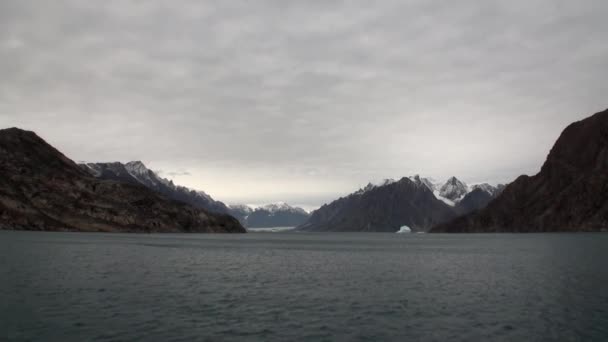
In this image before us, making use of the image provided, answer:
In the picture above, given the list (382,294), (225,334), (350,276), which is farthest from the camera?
(350,276)

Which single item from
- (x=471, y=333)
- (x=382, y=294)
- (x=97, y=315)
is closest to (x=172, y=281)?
(x=97, y=315)

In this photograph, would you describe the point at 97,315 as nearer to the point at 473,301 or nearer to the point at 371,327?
the point at 371,327

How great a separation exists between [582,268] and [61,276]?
7967 cm

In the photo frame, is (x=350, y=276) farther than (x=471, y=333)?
Yes

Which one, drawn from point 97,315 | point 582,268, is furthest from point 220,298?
point 582,268

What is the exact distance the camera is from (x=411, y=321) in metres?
38.5

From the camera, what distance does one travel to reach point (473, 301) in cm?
4794

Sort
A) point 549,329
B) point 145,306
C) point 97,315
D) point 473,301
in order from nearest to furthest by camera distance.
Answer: point 549,329
point 97,315
point 145,306
point 473,301

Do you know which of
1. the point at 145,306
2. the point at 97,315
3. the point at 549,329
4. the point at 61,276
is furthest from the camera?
the point at 61,276

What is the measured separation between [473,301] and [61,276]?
5043cm

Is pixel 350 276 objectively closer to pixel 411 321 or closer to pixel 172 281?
pixel 172 281

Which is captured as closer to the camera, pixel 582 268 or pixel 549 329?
pixel 549 329

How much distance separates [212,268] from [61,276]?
84.5 feet

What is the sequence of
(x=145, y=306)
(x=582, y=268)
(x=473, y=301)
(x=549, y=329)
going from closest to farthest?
(x=549, y=329) → (x=145, y=306) → (x=473, y=301) → (x=582, y=268)
